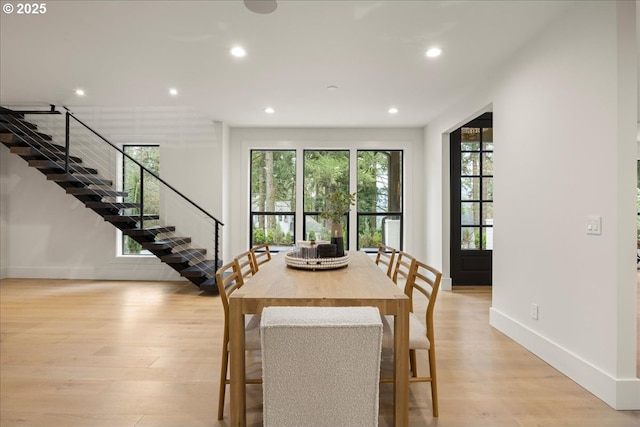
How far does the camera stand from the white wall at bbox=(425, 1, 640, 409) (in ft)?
6.85

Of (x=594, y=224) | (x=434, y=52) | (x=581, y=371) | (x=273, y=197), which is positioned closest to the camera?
(x=594, y=224)

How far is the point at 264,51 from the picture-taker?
3174mm

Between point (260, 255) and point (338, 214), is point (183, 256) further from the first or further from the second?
point (338, 214)

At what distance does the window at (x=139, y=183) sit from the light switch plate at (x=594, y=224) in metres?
5.67

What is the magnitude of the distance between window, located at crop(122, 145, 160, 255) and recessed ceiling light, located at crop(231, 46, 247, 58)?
3363 millimetres

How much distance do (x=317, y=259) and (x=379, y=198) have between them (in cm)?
407

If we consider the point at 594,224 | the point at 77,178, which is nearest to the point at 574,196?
the point at 594,224

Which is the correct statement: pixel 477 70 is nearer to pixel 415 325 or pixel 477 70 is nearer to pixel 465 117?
pixel 465 117

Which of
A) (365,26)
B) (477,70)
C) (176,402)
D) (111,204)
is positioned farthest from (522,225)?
(111,204)

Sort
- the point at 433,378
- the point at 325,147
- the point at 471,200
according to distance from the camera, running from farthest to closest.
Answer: the point at 325,147
the point at 471,200
the point at 433,378

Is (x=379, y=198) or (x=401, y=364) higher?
(x=379, y=198)

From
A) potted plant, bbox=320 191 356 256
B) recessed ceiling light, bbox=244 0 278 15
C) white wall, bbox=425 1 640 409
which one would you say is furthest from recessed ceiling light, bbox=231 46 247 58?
white wall, bbox=425 1 640 409

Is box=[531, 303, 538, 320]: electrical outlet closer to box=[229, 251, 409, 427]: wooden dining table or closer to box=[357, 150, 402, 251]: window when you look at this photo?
box=[229, 251, 409, 427]: wooden dining table

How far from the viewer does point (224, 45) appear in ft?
10.0
